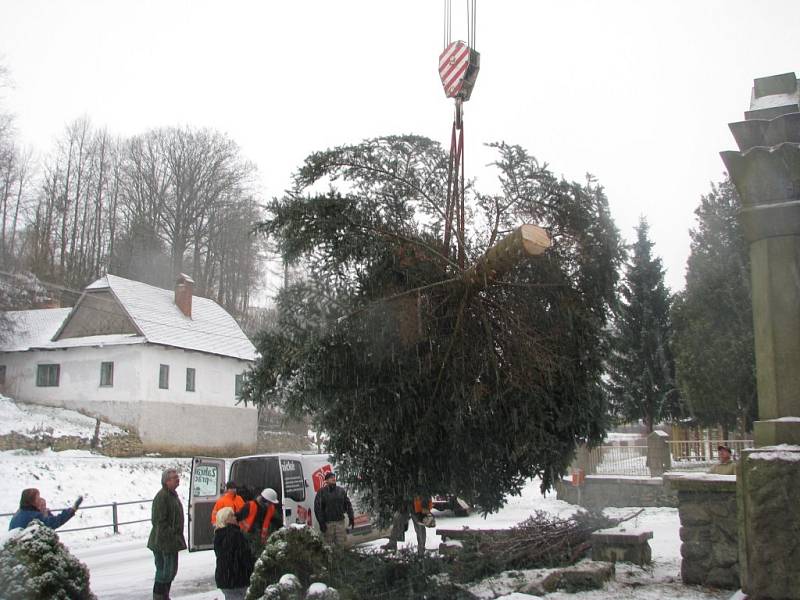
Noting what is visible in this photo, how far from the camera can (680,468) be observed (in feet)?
69.6

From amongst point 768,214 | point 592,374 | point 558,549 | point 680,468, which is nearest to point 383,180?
Result: point 592,374

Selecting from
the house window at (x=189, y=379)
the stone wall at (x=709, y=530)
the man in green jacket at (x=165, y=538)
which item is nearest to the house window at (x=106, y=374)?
the house window at (x=189, y=379)

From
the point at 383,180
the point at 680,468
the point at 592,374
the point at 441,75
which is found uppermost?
the point at 441,75

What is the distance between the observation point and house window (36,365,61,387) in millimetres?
36219

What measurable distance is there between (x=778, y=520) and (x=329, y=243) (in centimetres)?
538

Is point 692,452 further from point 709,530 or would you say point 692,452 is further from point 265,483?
point 709,530

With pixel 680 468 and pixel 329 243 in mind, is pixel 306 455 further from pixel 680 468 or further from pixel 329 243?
pixel 680 468

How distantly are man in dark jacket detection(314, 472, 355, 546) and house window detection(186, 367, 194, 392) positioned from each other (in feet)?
90.0

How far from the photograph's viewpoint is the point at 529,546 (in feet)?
30.8

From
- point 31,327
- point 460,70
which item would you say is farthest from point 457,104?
point 31,327

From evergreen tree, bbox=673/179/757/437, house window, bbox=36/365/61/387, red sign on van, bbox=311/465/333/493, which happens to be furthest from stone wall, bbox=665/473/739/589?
house window, bbox=36/365/61/387

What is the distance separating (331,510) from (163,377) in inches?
1045

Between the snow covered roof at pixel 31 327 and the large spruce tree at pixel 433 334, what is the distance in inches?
1301

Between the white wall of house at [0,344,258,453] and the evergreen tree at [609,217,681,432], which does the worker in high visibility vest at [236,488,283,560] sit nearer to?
the evergreen tree at [609,217,681,432]
